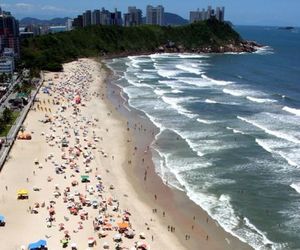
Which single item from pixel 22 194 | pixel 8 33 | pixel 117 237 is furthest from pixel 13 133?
pixel 8 33

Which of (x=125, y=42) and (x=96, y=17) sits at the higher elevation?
(x=96, y=17)

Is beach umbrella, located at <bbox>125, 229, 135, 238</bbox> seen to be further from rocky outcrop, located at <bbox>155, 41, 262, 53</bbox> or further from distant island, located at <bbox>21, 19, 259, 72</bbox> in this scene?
rocky outcrop, located at <bbox>155, 41, 262, 53</bbox>

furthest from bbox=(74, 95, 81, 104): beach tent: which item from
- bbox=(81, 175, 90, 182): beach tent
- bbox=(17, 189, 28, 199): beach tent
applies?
bbox=(17, 189, 28, 199): beach tent

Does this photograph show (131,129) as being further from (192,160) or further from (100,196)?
(100,196)

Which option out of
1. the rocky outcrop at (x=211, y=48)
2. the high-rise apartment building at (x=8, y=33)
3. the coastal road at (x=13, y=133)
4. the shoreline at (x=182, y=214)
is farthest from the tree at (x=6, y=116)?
the rocky outcrop at (x=211, y=48)

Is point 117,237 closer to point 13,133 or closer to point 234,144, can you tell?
point 234,144

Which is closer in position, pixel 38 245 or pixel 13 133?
pixel 38 245

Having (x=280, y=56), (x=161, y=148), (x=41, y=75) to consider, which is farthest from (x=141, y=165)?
(x=280, y=56)
